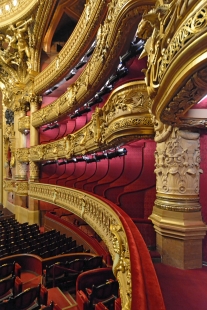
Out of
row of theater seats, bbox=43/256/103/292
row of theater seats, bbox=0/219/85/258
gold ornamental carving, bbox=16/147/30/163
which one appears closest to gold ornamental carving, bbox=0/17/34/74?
gold ornamental carving, bbox=16/147/30/163

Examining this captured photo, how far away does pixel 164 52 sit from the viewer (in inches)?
52.0

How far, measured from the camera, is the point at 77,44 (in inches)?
228

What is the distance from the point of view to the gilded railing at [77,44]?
4723mm

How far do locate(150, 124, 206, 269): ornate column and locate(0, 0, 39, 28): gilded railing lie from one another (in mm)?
8163

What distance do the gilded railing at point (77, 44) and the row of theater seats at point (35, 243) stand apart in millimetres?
4552

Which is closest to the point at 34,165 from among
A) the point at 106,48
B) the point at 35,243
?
the point at 35,243

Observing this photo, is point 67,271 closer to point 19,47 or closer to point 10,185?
point 10,185

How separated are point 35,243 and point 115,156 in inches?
115

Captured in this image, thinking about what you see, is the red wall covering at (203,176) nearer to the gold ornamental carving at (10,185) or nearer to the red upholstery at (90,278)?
the red upholstery at (90,278)

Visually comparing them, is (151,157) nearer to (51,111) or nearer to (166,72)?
(166,72)

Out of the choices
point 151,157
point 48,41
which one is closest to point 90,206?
point 151,157

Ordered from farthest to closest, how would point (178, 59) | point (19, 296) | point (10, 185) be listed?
point (10, 185) < point (19, 296) < point (178, 59)

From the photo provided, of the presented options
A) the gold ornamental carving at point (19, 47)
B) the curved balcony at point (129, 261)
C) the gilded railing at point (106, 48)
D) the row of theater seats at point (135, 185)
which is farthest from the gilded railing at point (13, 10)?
the curved balcony at point (129, 261)

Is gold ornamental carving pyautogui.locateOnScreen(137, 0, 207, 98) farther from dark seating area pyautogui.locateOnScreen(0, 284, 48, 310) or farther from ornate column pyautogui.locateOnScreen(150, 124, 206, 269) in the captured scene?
dark seating area pyautogui.locateOnScreen(0, 284, 48, 310)
